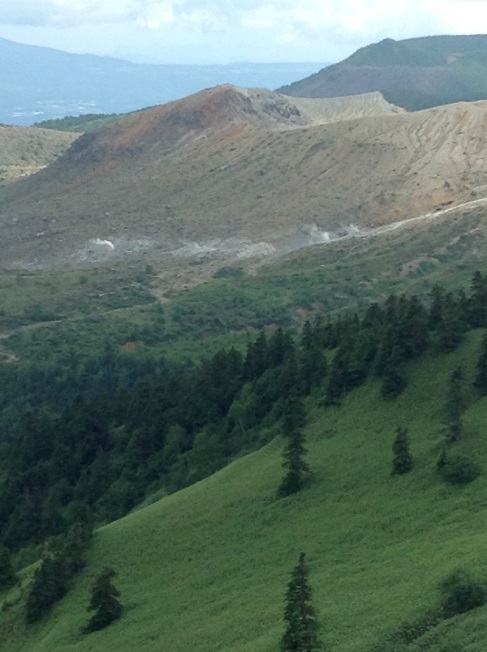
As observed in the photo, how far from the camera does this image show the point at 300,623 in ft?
80.0

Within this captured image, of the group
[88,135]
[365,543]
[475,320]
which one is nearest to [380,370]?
[475,320]

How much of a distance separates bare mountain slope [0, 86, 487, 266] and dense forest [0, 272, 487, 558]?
4537 cm

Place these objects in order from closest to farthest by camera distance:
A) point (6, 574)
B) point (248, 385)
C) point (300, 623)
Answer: point (300, 623) < point (6, 574) < point (248, 385)

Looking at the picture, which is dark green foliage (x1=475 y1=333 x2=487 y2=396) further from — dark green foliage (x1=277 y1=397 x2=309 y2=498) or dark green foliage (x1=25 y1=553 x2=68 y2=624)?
dark green foliage (x1=25 y1=553 x2=68 y2=624)

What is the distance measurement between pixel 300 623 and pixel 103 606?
9.26 m

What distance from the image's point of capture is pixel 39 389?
2756 inches

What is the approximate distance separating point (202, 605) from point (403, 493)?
276 inches

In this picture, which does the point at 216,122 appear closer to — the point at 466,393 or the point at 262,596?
the point at 466,393

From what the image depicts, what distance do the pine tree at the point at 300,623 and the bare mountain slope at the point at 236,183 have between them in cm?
7222

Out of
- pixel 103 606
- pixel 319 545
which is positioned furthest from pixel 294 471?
pixel 103 606

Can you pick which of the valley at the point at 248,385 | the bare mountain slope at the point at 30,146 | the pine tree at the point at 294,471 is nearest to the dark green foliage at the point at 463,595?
the valley at the point at 248,385

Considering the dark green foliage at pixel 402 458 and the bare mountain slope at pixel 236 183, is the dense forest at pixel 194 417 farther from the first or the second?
the bare mountain slope at pixel 236 183

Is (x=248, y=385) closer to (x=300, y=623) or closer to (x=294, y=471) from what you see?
(x=294, y=471)

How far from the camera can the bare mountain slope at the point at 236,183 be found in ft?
328
